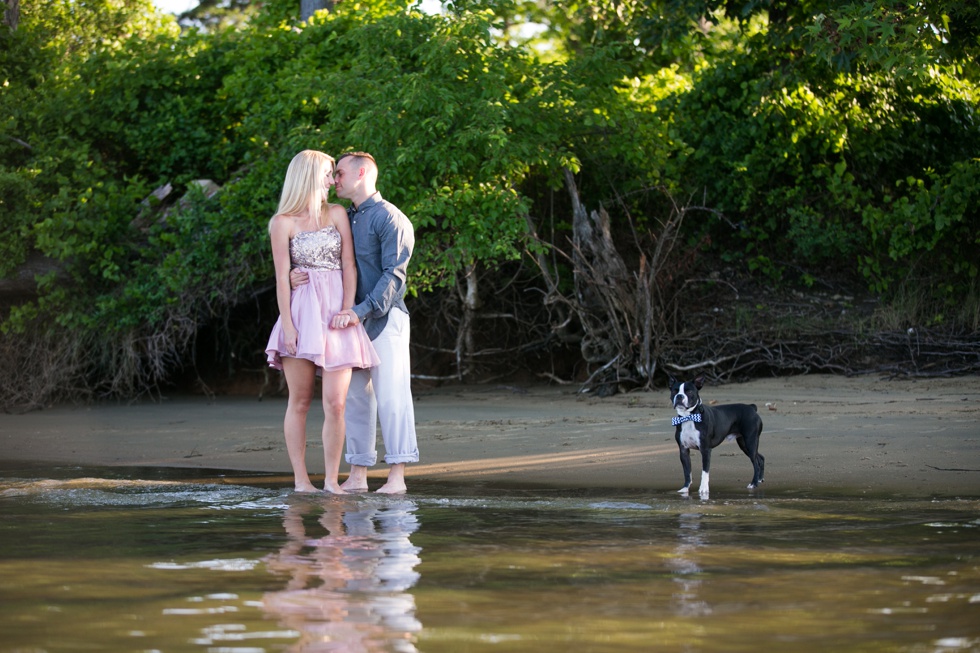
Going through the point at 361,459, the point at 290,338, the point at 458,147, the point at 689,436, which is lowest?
the point at 361,459

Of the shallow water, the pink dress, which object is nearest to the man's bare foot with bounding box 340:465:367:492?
the shallow water

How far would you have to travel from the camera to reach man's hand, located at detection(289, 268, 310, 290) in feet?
22.3

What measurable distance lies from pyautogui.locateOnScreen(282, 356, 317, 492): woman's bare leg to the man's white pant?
275 mm

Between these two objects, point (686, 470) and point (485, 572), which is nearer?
point (485, 572)

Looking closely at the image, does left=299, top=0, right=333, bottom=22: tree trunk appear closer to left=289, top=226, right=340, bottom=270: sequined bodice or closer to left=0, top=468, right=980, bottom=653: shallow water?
left=289, top=226, right=340, bottom=270: sequined bodice

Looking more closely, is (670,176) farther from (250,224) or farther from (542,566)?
(542,566)

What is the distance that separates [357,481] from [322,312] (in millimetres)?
1102

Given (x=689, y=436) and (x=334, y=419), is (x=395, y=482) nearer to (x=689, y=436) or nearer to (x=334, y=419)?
(x=334, y=419)

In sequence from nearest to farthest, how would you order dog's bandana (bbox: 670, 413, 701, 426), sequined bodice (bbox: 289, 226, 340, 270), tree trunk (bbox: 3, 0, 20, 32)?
sequined bodice (bbox: 289, 226, 340, 270) < dog's bandana (bbox: 670, 413, 701, 426) < tree trunk (bbox: 3, 0, 20, 32)

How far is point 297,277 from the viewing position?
6.79m

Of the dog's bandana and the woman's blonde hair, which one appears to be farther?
the dog's bandana

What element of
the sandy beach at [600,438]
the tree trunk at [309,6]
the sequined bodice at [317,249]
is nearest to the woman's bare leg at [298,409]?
the sequined bodice at [317,249]

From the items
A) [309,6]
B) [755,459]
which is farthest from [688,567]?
[309,6]

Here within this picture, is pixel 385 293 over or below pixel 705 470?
over
